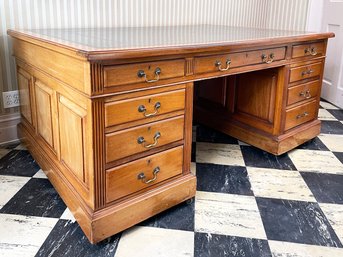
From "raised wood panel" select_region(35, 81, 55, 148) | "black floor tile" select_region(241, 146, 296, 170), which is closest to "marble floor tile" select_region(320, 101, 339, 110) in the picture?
"black floor tile" select_region(241, 146, 296, 170)

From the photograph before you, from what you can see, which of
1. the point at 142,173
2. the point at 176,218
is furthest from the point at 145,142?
the point at 176,218

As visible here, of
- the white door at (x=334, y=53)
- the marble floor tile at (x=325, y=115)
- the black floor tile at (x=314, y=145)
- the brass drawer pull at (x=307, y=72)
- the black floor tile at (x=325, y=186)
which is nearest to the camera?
the black floor tile at (x=325, y=186)

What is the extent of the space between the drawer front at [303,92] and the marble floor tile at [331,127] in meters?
0.43

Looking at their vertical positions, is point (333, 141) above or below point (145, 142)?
below

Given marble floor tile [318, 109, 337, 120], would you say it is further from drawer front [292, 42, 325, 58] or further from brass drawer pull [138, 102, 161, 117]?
brass drawer pull [138, 102, 161, 117]

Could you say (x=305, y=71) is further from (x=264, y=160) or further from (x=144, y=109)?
(x=144, y=109)

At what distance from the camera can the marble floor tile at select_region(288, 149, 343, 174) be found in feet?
6.14

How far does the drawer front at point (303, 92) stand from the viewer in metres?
1.94

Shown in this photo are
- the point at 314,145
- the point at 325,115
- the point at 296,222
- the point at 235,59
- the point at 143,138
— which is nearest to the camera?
the point at 143,138

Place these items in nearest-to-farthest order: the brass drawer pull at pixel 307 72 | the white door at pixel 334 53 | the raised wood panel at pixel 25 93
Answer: the raised wood panel at pixel 25 93 < the brass drawer pull at pixel 307 72 < the white door at pixel 334 53

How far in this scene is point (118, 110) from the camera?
115cm

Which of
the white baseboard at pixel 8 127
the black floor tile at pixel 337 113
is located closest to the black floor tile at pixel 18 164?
the white baseboard at pixel 8 127

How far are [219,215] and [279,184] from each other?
0.44 meters

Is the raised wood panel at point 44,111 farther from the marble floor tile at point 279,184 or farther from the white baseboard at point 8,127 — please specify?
the marble floor tile at point 279,184
